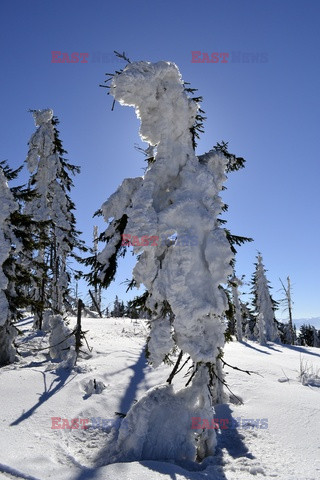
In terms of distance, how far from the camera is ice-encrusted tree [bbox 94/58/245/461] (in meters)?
5.29

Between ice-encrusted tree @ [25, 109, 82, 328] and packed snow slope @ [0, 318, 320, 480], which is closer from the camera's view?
packed snow slope @ [0, 318, 320, 480]

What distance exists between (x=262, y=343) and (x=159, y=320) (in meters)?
24.3

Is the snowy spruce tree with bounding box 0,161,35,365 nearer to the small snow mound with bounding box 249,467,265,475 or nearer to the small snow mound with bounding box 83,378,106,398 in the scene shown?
the small snow mound with bounding box 83,378,106,398

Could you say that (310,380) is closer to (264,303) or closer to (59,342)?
(59,342)

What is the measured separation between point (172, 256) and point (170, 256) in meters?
0.08

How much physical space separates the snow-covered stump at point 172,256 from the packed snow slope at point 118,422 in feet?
1.07

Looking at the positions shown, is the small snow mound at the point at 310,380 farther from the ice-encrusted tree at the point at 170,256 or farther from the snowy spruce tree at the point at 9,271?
the snowy spruce tree at the point at 9,271

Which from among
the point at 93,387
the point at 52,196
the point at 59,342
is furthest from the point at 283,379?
the point at 52,196

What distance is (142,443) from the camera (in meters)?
5.03

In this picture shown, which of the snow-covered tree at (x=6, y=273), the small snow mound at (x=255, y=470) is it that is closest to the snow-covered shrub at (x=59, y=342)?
the snow-covered tree at (x=6, y=273)

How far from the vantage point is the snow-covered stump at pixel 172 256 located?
17.3 feet

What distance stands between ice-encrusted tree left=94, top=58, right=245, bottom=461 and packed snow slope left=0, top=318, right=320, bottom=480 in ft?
1.04

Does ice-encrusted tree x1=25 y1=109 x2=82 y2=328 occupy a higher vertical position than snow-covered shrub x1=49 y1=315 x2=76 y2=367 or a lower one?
higher

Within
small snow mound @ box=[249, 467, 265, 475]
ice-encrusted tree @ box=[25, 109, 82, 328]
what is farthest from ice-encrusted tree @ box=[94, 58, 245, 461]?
ice-encrusted tree @ box=[25, 109, 82, 328]
